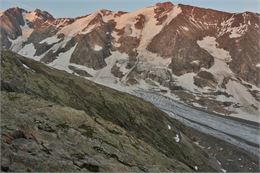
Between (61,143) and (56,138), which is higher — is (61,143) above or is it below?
below

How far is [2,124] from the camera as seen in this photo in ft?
84.2

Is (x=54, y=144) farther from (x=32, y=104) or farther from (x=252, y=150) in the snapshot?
(x=252, y=150)

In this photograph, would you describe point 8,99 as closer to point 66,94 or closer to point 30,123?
point 30,123

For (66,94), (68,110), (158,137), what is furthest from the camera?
(158,137)

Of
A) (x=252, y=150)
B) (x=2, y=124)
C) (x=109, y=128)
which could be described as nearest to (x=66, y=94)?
(x=109, y=128)

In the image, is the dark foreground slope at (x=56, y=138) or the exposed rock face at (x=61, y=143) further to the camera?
the dark foreground slope at (x=56, y=138)

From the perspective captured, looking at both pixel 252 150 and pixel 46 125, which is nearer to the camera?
pixel 46 125

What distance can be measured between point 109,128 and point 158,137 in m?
37.3

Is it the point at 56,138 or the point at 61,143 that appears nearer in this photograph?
the point at 61,143

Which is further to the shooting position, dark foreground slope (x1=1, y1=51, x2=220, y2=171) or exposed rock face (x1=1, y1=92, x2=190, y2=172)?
dark foreground slope (x1=1, y1=51, x2=220, y2=171)

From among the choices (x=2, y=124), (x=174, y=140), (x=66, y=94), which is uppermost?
(x=2, y=124)

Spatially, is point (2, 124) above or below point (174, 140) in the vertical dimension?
above

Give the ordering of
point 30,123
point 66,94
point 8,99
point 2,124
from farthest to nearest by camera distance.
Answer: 1. point 66,94
2. point 8,99
3. point 30,123
4. point 2,124

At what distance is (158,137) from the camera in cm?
7362
